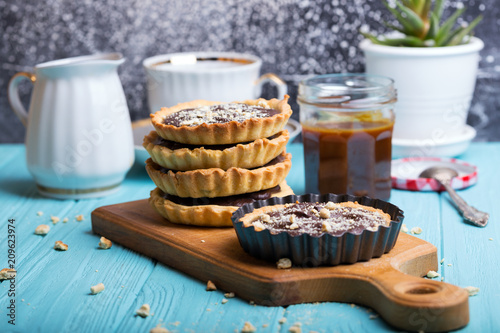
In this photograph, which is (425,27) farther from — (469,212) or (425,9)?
(469,212)

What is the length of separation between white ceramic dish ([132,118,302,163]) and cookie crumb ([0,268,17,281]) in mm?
637

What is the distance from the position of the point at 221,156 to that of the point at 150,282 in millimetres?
287

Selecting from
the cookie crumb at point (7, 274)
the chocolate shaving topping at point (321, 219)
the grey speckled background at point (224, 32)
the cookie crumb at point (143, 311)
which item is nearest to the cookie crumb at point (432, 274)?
the chocolate shaving topping at point (321, 219)

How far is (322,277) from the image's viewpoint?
1.14m

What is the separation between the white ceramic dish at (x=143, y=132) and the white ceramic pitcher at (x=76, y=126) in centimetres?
12

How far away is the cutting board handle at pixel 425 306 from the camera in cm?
102

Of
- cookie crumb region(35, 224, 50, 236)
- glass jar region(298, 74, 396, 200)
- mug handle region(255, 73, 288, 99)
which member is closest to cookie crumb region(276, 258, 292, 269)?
glass jar region(298, 74, 396, 200)

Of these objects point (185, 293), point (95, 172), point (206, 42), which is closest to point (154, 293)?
point (185, 293)

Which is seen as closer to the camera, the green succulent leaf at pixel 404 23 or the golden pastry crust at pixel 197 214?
the golden pastry crust at pixel 197 214

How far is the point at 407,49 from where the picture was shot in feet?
6.33

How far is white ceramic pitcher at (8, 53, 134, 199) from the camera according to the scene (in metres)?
1.71

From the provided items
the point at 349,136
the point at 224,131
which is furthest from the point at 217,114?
the point at 349,136

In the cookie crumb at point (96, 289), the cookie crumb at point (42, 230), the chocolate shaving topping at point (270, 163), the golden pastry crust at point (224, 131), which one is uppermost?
the golden pastry crust at point (224, 131)

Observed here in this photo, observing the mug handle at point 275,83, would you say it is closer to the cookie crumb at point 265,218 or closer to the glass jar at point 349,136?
the glass jar at point 349,136
